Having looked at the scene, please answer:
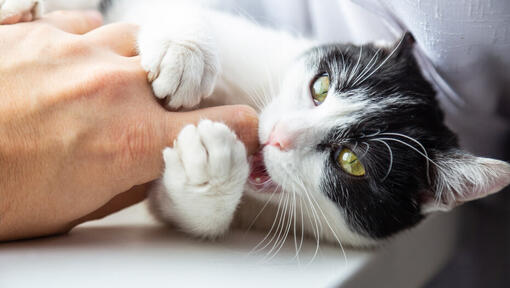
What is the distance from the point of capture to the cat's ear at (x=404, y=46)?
1.16 m

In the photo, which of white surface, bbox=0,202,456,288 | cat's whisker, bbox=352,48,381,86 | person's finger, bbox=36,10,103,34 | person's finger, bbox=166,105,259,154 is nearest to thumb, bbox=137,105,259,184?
person's finger, bbox=166,105,259,154

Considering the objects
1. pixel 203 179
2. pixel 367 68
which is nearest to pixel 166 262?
pixel 203 179

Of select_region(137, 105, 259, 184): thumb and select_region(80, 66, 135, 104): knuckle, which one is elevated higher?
select_region(80, 66, 135, 104): knuckle

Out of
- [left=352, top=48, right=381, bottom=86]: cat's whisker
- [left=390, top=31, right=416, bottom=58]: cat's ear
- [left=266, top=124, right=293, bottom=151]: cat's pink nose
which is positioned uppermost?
[left=390, top=31, right=416, bottom=58]: cat's ear

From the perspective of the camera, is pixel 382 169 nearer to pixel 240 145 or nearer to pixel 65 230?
pixel 240 145

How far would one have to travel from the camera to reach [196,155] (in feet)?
2.80

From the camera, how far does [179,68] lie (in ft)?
2.96

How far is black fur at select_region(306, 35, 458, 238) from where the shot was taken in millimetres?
1011

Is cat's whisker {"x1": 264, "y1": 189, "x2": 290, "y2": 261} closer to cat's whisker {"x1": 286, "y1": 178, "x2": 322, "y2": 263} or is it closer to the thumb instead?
cat's whisker {"x1": 286, "y1": 178, "x2": 322, "y2": 263}

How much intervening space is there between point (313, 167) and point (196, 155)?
10.8 inches

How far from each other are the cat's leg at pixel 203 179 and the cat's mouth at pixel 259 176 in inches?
3.7

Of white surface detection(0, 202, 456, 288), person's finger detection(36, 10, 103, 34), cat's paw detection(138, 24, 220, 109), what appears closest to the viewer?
white surface detection(0, 202, 456, 288)

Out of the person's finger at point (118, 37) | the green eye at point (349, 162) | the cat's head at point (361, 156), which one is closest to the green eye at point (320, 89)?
the cat's head at point (361, 156)

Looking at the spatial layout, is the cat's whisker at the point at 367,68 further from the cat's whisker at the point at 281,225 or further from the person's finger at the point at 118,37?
the person's finger at the point at 118,37
